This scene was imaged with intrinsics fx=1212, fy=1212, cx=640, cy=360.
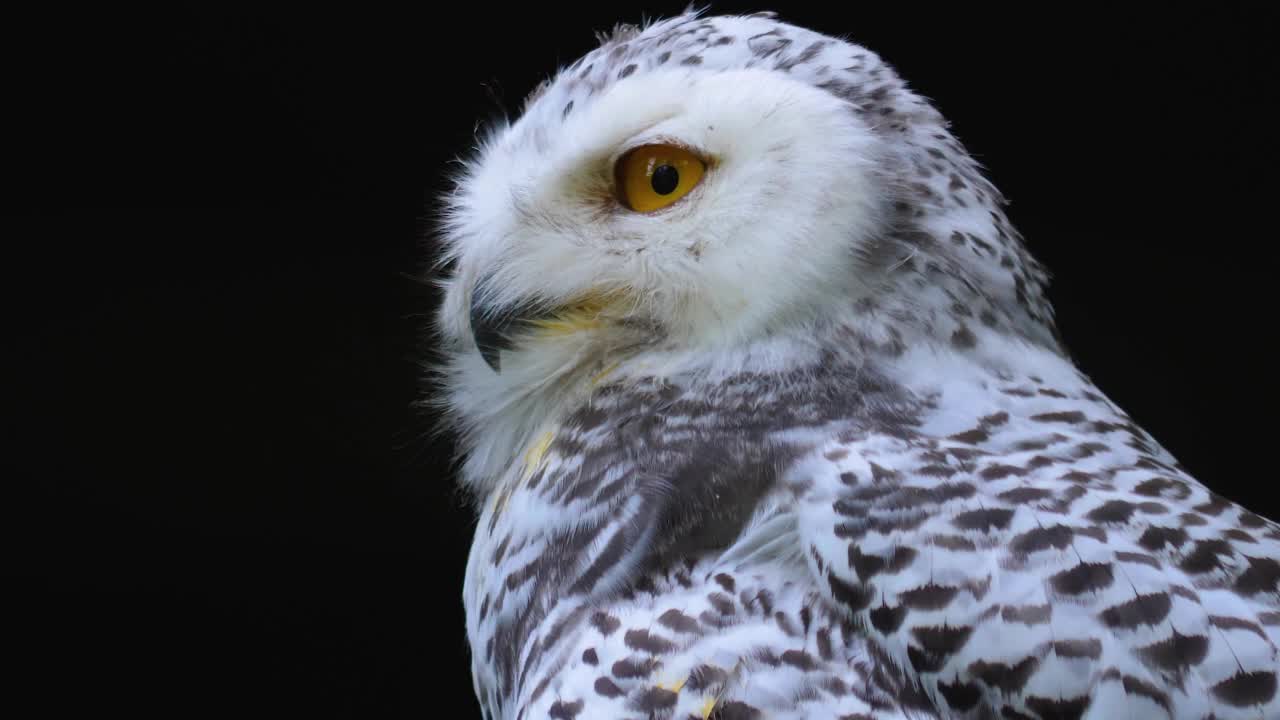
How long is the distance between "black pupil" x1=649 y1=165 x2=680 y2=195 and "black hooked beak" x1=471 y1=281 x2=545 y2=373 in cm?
21

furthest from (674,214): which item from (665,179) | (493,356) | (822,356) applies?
(493,356)

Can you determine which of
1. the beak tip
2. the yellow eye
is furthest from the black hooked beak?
the yellow eye

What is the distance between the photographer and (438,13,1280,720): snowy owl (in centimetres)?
99

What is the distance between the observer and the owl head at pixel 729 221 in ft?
4.11

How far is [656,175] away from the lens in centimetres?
132

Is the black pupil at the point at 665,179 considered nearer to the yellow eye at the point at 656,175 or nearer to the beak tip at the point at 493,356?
the yellow eye at the point at 656,175

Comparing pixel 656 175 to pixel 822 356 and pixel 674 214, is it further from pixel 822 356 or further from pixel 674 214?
pixel 822 356

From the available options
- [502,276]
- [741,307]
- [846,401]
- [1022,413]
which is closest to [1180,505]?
[1022,413]

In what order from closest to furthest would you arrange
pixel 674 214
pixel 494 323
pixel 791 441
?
pixel 791 441
pixel 674 214
pixel 494 323

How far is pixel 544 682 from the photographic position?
112 cm

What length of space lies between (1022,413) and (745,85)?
0.45 m

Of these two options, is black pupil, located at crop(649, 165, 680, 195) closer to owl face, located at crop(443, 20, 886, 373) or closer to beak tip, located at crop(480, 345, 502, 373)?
owl face, located at crop(443, 20, 886, 373)

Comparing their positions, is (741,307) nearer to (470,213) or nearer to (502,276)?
(502,276)

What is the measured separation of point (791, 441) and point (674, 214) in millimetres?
288
